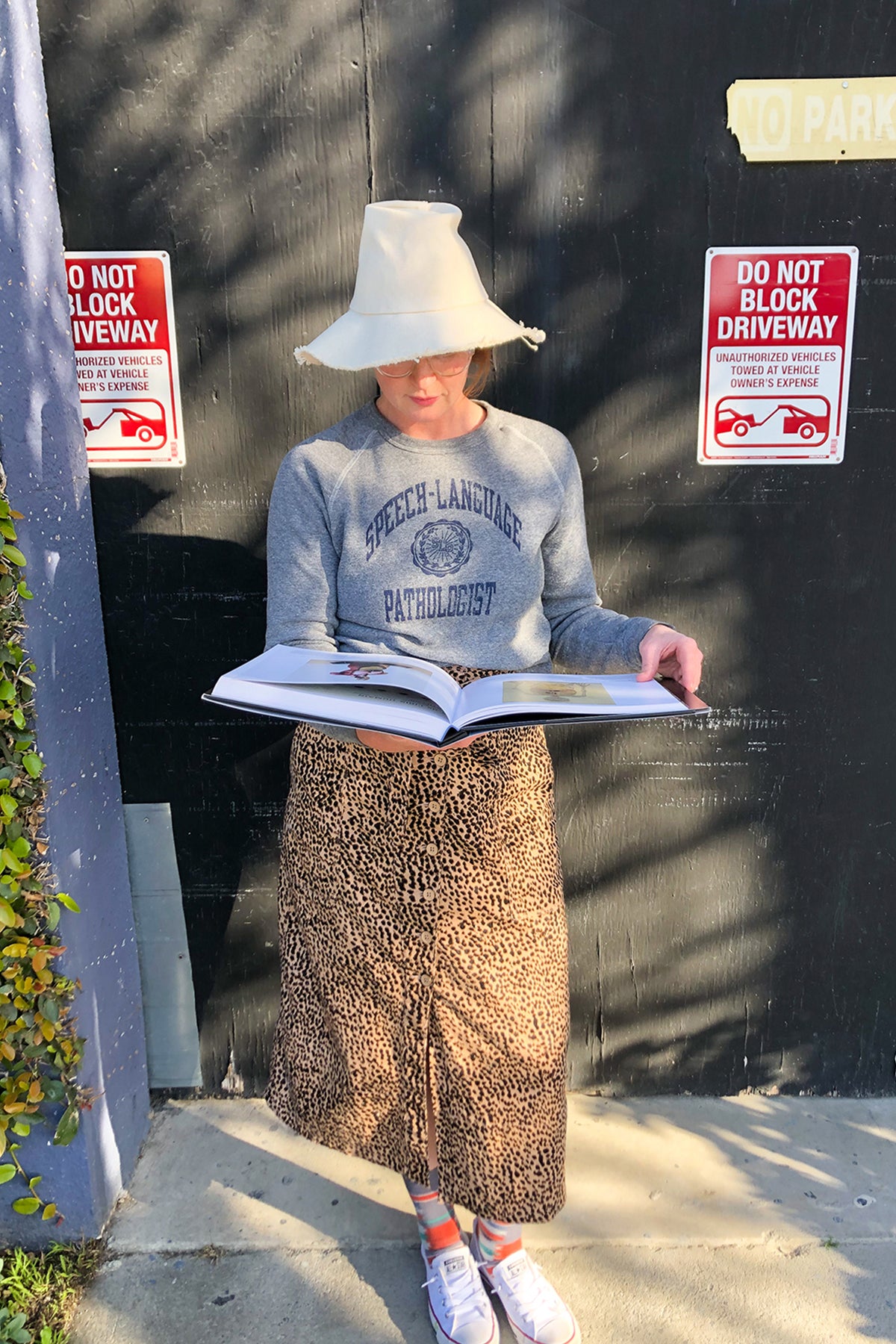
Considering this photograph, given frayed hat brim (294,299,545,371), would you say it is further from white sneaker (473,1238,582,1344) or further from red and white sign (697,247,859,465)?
white sneaker (473,1238,582,1344)

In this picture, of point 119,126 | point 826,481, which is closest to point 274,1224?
point 826,481

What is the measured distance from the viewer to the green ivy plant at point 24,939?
1889 millimetres

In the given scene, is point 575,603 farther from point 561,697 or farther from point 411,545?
point 561,697

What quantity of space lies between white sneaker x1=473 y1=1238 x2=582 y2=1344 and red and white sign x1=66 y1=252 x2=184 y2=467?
6.30 feet

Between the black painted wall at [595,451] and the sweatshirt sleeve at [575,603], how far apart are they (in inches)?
15.9

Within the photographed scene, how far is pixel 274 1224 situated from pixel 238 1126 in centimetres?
36

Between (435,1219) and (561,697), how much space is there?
129 cm

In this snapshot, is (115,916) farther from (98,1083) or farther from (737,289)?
(737,289)

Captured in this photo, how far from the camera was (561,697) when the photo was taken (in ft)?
4.86

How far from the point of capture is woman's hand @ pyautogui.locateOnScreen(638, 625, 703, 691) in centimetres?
167

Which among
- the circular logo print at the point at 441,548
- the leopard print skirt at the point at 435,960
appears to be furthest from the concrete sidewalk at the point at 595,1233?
the circular logo print at the point at 441,548

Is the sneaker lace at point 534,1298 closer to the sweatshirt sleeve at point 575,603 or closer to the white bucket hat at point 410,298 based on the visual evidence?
the sweatshirt sleeve at point 575,603

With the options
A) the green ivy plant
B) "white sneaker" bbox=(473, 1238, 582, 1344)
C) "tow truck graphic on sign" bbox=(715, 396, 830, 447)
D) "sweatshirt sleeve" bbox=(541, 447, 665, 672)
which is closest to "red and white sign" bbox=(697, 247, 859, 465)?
"tow truck graphic on sign" bbox=(715, 396, 830, 447)

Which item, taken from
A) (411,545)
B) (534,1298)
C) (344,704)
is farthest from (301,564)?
(534,1298)
